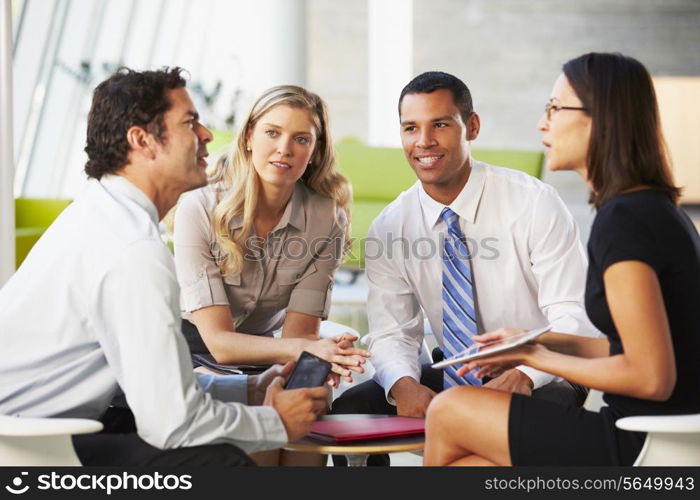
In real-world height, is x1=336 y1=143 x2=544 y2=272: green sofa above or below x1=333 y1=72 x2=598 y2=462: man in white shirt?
above

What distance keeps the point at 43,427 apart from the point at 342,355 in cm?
87

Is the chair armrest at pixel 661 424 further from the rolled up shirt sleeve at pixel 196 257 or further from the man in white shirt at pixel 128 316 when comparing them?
the rolled up shirt sleeve at pixel 196 257

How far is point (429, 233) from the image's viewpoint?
2.81 meters

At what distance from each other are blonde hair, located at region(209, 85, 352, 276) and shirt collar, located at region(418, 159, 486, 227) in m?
0.31

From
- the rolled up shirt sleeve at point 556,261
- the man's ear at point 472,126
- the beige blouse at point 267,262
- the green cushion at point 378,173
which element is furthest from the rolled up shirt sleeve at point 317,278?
the green cushion at point 378,173

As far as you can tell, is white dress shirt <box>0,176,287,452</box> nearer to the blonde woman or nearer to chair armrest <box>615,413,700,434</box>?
chair armrest <box>615,413,700,434</box>

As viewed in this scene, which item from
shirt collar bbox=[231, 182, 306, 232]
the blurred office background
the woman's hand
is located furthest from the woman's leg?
the blurred office background

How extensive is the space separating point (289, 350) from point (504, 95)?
424 inches

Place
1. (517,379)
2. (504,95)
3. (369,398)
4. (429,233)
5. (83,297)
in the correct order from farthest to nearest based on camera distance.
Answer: (504,95)
(429,233)
(369,398)
(517,379)
(83,297)

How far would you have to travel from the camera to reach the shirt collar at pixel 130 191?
190 cm

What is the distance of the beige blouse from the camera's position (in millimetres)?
2730

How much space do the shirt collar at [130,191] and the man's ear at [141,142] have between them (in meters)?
0.07

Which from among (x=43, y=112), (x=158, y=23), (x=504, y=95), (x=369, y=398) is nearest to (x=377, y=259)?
(x=369, y=398)

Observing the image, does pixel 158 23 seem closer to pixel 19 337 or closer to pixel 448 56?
pixel 448 56
